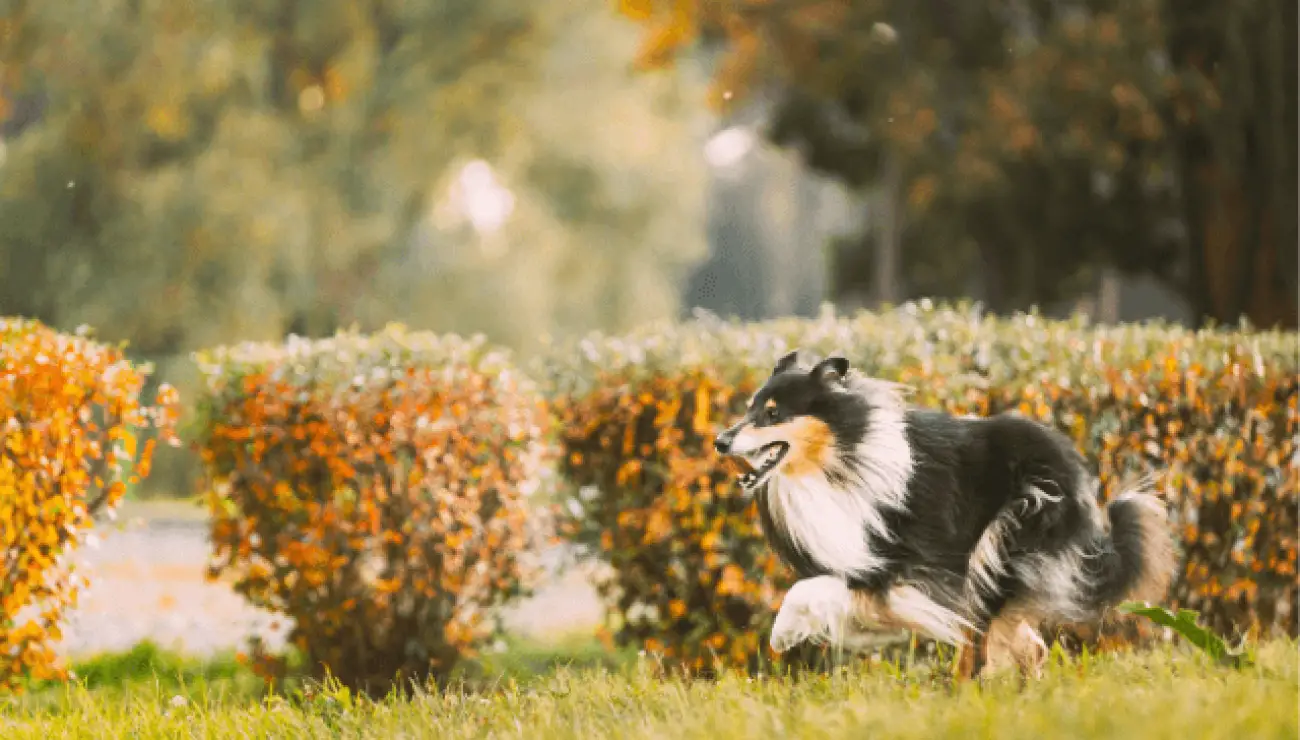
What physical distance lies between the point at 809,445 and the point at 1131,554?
1.32 meters

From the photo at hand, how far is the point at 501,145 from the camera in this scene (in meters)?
18.5

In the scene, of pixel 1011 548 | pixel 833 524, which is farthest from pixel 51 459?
pixel 1011 548

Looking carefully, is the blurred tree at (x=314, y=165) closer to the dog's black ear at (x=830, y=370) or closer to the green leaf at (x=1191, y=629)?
the dog's black ear at (x=830, y=370)

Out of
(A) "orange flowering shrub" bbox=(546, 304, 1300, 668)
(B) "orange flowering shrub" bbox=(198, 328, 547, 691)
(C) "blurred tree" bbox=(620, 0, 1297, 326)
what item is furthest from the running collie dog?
(C) "blurred tree" bbox=(620, 0, 1297, 326)

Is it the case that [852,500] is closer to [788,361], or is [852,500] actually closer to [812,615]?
[812,615]

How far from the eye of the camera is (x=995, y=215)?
58.6ft

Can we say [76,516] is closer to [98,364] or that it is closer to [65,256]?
[98,364]

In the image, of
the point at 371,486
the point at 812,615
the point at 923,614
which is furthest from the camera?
the point at 371,486

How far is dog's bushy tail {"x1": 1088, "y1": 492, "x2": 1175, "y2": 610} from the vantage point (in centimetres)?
455

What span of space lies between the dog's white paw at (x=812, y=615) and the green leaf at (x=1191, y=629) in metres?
0.93

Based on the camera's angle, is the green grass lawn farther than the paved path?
No

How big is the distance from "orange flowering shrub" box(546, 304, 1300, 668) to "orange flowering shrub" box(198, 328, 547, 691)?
467mm

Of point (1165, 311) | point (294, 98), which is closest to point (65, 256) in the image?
point (294, 98)

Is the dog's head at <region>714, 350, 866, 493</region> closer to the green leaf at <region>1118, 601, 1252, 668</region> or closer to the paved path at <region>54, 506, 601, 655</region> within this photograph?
the green leaf at <region>1118, 601, 1252, 668</region>
